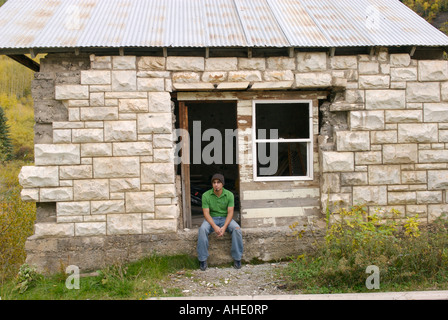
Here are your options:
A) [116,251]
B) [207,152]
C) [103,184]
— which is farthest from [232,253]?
[207,152]

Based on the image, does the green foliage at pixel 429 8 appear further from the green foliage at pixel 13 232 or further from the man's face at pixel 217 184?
the green foliage at pixel 13 232

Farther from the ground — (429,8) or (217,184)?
(429,8)

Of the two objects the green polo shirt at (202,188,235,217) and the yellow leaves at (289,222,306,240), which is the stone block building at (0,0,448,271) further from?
the green polo shirt at (202,188,235,217)

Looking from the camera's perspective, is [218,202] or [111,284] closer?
[111,284]

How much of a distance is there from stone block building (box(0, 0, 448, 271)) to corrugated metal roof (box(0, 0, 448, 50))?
42 mm

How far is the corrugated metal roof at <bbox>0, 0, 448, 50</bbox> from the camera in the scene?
5.95m

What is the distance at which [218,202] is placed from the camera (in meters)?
6.29

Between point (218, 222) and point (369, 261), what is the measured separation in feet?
8.28

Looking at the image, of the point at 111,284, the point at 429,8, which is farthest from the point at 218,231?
the point at 429,8

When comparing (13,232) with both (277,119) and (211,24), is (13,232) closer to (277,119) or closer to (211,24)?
(211,24)

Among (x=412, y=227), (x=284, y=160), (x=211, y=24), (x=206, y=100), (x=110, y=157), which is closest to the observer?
(x=412, y=227)

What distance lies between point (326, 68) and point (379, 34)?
1164mm

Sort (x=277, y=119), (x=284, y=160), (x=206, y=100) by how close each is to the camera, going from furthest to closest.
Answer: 1. (x=277, y=119)
2. (x=284, y=160)
3. (x=206, y=100)
